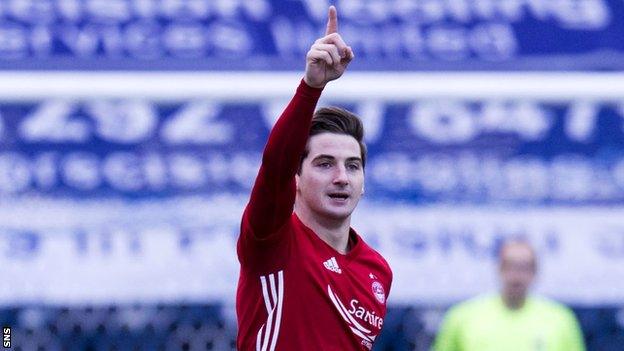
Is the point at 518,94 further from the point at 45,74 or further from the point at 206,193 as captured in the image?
the point at 45,74

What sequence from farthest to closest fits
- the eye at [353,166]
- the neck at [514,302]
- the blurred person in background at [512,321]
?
the neck at [514,302] → the blurred person in background at [512,321] → the eye at [353,166]

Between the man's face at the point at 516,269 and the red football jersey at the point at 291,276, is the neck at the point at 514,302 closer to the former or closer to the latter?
the man's face at the point at 516,269

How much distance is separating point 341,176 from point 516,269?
5.28 feet

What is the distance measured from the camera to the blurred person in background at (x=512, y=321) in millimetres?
4219

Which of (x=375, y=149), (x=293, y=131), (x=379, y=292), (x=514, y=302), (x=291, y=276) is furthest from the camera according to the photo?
(x=514, y=302)

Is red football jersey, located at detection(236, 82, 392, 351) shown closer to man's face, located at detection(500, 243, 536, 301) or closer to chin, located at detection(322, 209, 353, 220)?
chin, located at detection(322, 209, 353, 220)

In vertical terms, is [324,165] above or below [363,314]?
above

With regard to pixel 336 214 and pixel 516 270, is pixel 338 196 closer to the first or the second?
pixel 336 214

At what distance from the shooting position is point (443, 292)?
4230mm

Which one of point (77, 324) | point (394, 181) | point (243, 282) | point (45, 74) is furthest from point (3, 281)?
point (243, 282)

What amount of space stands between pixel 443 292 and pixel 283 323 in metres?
1.79

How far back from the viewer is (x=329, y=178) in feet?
8.69

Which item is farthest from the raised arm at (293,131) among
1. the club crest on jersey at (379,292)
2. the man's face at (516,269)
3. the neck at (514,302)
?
the neck at (514,302)

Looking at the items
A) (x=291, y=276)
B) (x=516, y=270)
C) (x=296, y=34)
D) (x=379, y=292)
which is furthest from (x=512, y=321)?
(x=291, y=276)
